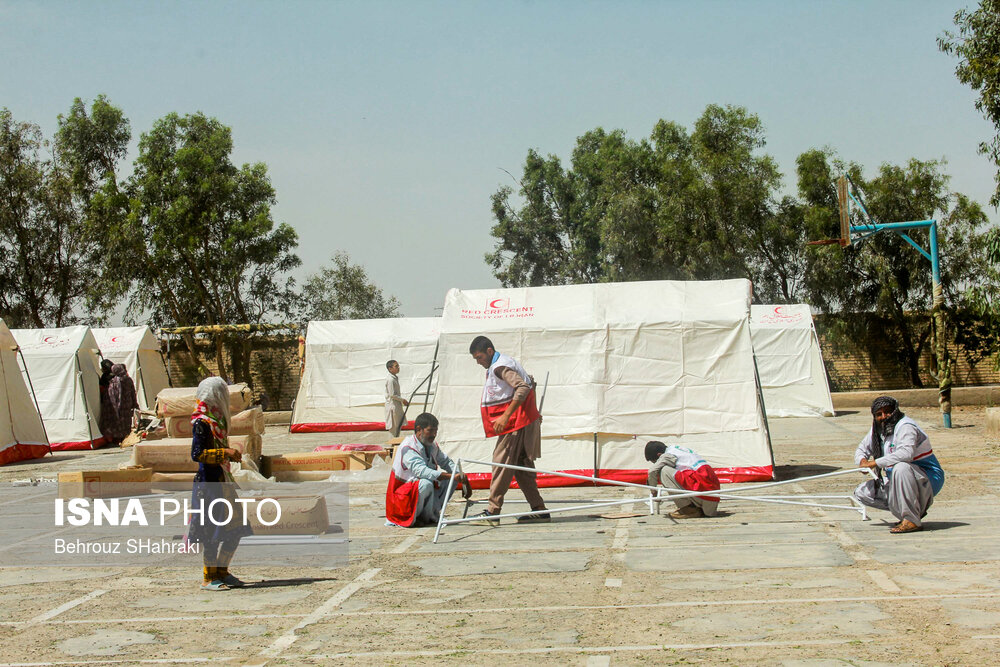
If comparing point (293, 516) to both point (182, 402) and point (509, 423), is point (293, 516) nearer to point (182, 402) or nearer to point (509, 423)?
point (509, 423)

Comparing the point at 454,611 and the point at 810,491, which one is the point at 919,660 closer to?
the point at 454,611

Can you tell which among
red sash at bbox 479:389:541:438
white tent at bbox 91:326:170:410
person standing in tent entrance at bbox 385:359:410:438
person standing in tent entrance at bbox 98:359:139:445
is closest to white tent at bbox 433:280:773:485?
red sash at bbox 479:389:541:438

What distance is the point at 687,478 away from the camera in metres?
8.89

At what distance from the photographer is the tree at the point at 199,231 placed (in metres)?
27.4

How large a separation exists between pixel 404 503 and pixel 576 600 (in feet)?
10.7

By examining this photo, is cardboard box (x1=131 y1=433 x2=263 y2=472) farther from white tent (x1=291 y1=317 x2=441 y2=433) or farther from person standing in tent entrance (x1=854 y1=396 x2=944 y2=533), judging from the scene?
white tent (x1=291 y1=317 x2=441 y2=433)

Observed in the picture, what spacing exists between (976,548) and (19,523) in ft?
29.7

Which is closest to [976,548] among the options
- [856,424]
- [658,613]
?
[658,613]

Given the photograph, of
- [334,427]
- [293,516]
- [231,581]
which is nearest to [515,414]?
[293,516]

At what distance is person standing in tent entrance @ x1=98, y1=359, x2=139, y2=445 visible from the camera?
2031 centimetres

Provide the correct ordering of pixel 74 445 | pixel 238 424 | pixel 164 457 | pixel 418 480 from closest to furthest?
pixel 418 480, pixel 164 457, pixel 238 424, pixel 74 445

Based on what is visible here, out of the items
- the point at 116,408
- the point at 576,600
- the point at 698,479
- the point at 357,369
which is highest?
the point at 357,369

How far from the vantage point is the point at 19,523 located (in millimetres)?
9953

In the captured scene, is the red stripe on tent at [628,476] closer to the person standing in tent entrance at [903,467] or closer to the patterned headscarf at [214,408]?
the person standing in tent entrance at [903,467]
